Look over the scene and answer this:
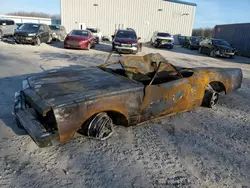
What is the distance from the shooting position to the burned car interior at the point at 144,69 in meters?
3.95

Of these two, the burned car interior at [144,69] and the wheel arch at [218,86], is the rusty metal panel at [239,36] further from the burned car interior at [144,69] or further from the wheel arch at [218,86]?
the burned car interior at [144,69]

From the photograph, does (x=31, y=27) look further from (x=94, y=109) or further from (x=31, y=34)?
(x=94, y=109)

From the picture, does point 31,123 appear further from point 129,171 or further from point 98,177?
point 129,171

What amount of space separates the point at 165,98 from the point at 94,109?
1366 millimetres

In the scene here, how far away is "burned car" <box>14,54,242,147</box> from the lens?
104 inches

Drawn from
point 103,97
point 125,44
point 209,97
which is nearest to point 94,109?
point 103,97

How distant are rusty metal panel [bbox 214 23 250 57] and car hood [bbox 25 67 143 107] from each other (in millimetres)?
20470

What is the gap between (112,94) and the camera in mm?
2979

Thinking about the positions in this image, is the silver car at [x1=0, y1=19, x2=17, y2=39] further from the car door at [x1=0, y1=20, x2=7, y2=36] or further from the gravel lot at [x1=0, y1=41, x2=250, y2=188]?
the gravel lot at [x1=0, y1=41, x2=250, y2=188]

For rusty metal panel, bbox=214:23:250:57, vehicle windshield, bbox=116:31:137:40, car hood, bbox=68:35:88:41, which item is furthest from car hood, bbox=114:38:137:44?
rusty metal panel, bbox=214:23:250:57

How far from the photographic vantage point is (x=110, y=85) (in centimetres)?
322

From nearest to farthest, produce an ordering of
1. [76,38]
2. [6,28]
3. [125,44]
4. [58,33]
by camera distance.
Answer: [125,44] → [76,38] → [6,28] → [58,33]

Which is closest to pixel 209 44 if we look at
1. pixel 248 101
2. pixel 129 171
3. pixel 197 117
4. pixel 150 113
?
pixel 248 101

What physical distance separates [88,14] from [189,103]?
2424cm
